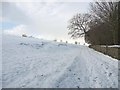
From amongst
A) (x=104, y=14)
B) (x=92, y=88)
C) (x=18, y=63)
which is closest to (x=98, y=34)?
(x=104, y=14)

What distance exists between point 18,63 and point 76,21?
188 feet

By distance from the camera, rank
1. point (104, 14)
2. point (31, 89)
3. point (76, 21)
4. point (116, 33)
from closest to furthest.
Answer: point (31, 89), point (116, 33), point (104, 14), point (76, 21)

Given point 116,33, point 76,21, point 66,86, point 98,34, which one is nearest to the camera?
point 66,86

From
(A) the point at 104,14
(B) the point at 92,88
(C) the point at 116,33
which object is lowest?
(B) the point at 92,88

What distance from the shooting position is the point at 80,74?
41.0ft

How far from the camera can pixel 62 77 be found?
11398 mm

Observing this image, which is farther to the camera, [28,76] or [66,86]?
[28,76]

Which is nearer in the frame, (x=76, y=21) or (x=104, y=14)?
(x=104, y=14)

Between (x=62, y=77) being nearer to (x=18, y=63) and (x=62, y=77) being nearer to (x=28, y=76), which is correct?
(x=28, y=76)

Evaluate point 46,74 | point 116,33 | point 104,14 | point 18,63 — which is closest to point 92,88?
point 46,74

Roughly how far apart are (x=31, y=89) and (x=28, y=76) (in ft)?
7.22

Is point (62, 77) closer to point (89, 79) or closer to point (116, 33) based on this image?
point (89, 79)

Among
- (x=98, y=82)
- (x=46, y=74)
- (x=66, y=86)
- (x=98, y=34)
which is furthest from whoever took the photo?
(x=98, y=34)

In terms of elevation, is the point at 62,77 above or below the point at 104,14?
below
